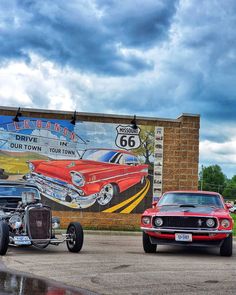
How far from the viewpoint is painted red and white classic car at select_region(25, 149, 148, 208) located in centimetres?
1812

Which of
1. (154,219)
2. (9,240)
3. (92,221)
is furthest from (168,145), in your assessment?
(9,240)

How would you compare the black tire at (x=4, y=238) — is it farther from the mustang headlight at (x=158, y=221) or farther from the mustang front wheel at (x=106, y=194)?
the mustang front wheel at (x=106, y=194)

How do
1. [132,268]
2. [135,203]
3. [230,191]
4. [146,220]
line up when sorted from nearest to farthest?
[132,268] < [146,220] < [135,203] < [230,191]

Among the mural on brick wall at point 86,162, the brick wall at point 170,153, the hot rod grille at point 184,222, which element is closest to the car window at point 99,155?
the mural on brick wall at point 86,162

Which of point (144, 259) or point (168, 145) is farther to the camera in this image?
point (168, 145)

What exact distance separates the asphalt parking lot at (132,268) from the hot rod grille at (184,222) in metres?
0.66

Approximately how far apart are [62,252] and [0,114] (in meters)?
8.26

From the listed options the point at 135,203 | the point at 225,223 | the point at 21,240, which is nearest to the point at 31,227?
the point at 21,240

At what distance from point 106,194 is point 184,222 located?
7638 millimetres

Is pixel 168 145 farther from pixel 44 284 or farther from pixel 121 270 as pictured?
pixel 44 284

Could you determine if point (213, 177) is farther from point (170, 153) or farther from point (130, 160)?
point (130, 160)

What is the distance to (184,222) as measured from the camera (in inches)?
432

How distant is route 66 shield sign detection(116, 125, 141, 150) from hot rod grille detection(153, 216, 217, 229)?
777 centimetres

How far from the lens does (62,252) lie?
11.2 m
